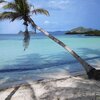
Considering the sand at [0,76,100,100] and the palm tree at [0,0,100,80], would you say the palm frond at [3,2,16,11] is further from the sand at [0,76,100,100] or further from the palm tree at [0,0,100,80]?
the sand at [0,76,100,100]

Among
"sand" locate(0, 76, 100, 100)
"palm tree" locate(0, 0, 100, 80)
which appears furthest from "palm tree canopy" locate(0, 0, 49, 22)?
"sand" locate(0, 76, 100, 100)

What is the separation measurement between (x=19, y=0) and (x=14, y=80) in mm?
4034

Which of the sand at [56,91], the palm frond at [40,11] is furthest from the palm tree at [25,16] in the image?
the sand at [56,91]

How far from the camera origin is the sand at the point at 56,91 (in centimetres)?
916

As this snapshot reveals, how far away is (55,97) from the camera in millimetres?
9227

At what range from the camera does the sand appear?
9.16 m

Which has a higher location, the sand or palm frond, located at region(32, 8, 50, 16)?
palm frond, located at region(32, 8, 50, 16)

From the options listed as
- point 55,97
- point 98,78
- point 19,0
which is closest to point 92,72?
point 98,78

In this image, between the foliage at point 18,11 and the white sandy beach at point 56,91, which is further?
the foliage at point 18,11

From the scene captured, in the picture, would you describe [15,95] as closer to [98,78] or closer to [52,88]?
[52,88]

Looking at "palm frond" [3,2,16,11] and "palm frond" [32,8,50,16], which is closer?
"palm frond" [3,2,16,11]

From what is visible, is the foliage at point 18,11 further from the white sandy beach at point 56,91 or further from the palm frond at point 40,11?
the white sandy beach at point 56,91

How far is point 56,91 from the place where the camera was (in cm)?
994

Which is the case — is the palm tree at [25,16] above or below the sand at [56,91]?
above
